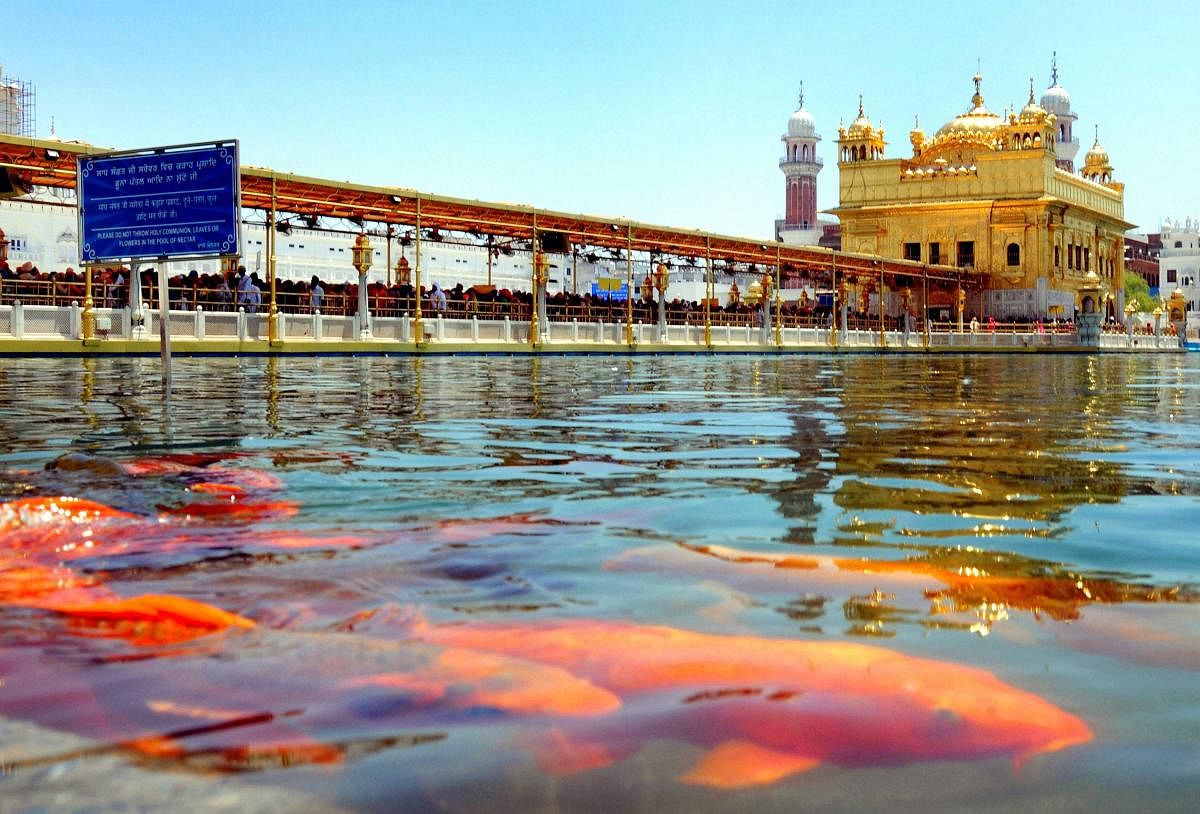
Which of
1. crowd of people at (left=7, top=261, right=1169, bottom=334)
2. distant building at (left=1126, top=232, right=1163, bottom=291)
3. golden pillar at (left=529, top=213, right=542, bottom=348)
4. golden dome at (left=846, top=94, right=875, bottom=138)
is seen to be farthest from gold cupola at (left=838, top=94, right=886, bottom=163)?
distant building at (left=1126, top=232, right=1163, bottom=291)

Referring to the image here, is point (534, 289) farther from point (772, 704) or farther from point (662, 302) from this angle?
point (772, 704)

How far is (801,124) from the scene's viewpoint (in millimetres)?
132250

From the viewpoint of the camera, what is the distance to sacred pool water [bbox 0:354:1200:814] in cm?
172

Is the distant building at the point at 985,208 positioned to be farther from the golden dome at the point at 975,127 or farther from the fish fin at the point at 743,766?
the fish fin at the point at 743,766

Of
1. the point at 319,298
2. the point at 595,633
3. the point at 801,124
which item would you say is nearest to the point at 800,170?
the point at 801,124

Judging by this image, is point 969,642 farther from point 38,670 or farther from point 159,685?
point 38,670

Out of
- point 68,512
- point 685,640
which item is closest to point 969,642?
point 685,640

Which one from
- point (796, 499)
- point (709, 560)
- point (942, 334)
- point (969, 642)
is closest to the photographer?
Result: point (969, 642)

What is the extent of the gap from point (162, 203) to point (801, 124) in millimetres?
124720

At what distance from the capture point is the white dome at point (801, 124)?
13162 cm

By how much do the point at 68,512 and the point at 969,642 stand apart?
3000 mm

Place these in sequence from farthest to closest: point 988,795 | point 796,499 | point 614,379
→ 1. point 614,379
2. point 796,499
3. point 988,795

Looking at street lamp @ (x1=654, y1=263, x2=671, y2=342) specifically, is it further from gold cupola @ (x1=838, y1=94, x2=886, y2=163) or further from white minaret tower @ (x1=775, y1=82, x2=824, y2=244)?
white minaret tower @ (x1=775, y1=82, x2=824, y2=244)

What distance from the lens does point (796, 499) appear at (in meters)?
4.85
